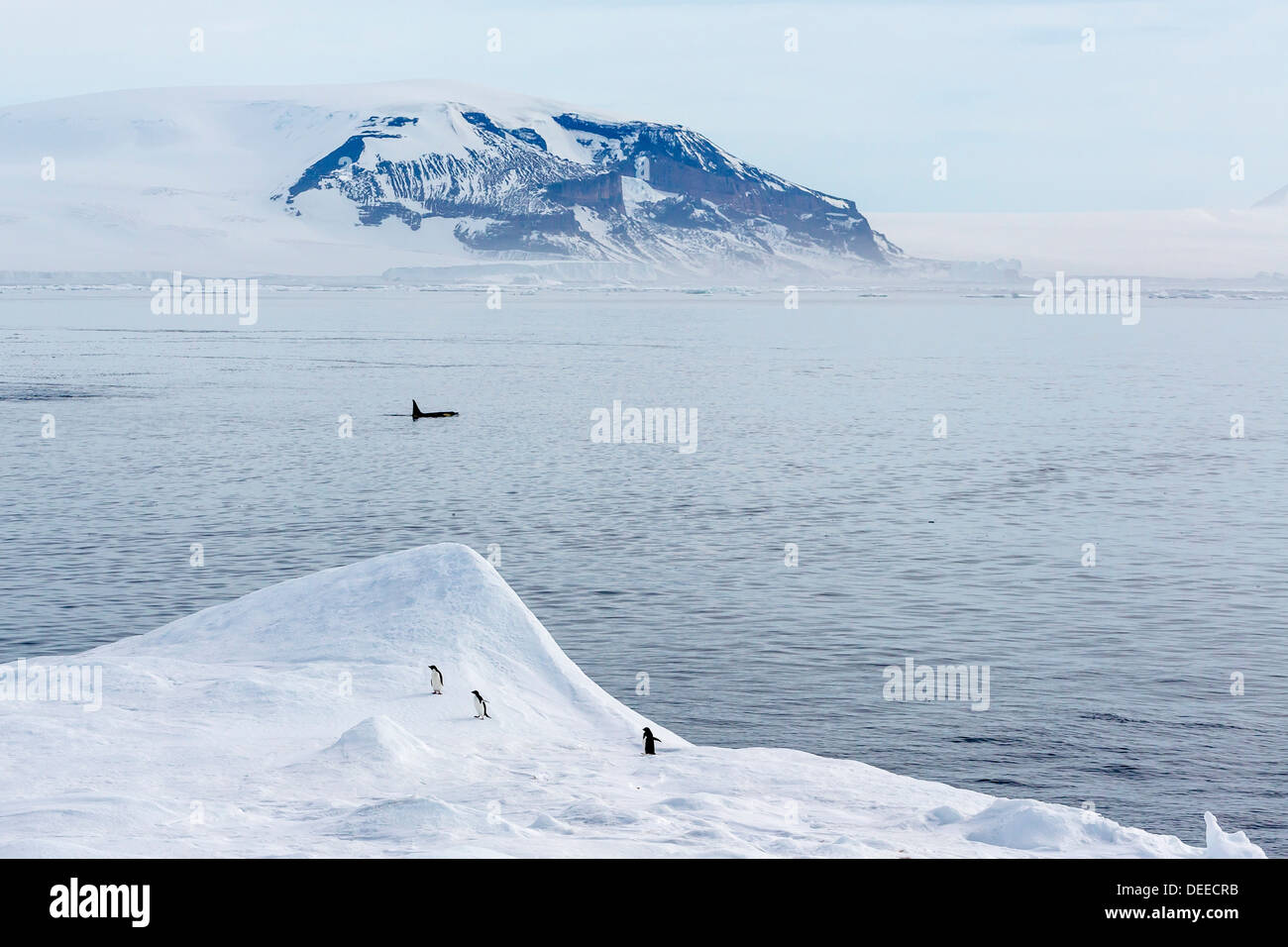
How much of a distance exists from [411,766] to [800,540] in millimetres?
23047

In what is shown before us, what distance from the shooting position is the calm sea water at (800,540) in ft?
79.7

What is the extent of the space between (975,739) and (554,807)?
8.88m

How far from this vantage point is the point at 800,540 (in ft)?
134

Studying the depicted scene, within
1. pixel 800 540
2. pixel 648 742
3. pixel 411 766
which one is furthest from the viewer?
pixel 800 540

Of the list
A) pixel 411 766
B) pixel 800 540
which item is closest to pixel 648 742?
pixel 411 766

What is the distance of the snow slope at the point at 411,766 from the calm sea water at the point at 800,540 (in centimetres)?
286

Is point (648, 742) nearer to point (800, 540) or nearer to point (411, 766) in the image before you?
point (411, 766)

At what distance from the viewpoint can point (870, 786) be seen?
64.1 ft

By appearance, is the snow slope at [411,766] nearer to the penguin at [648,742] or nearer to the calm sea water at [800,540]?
the penguin at [648,742]

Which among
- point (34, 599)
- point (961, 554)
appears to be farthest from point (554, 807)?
point (961, 554)

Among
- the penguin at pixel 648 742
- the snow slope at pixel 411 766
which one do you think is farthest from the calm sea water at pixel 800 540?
the penguin at pixel 648 742

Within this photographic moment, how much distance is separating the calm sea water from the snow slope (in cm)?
286

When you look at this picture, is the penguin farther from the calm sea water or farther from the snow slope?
the calm sea water
